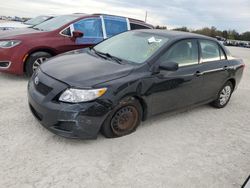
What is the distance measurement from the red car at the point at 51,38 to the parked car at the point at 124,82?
1689 millimetres

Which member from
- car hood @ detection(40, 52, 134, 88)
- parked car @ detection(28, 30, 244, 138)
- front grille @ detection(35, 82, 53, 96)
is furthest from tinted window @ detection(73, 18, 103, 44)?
front grille @ detection(35, 82, 53, 96)

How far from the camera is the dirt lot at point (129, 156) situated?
8.71 ft

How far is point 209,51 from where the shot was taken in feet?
15.3

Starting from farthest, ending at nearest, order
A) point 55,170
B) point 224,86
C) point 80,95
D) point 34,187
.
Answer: point 224,86 < point 80,95 < point 55,170 < point 34,187

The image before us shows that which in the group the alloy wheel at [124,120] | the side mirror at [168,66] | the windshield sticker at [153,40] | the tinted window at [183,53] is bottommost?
the alloy wheel at [124,120]

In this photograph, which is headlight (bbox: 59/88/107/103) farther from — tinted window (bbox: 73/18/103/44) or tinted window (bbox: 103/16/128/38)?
tinted window (bbox: 103/16/128/38)

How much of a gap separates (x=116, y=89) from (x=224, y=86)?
2.89 meters

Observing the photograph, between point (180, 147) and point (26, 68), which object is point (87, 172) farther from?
point (26, 68)

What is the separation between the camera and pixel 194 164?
10.3 ft

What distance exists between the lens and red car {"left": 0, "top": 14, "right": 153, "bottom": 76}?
532 centimetres

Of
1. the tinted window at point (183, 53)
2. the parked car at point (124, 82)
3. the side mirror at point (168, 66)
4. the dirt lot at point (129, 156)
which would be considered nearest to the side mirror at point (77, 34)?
the parked car at point (124, 82)

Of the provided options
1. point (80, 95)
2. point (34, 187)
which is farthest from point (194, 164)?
point (34, 187)

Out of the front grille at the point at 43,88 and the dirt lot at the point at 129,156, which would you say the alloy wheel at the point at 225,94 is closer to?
the dirt lot at the point at 129,156

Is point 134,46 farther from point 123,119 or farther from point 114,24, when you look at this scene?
point 114,24
